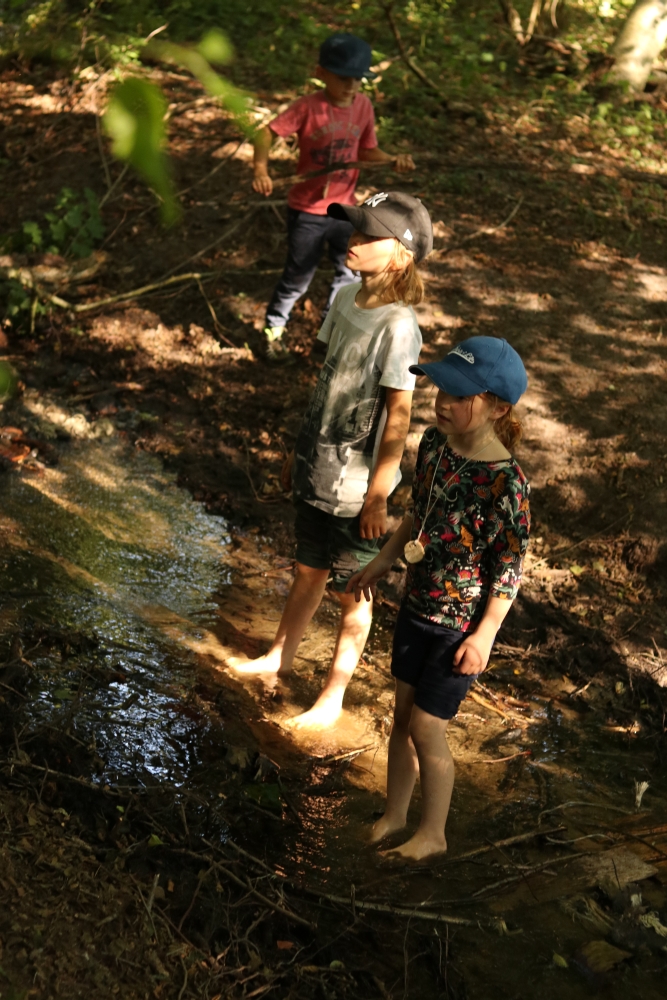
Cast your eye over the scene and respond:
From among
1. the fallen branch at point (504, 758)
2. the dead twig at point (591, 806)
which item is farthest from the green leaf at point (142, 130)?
A: the fallen branch at point (504, 758)

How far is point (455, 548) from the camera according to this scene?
288 centimetres

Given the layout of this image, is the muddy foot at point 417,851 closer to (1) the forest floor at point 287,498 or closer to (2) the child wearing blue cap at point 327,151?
(1) the forest floor at point 287,498

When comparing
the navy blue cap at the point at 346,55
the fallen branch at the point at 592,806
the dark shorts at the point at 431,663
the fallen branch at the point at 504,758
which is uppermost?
the navy blue cap at the point at 346,55

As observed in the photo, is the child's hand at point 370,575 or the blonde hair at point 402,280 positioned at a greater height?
the blonde hair at point 402,280

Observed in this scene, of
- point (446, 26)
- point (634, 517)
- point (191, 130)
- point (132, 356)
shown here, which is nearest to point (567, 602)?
point (634, 517)

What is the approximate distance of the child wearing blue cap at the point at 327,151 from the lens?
5.26 m

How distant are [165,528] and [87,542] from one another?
51 centimetres

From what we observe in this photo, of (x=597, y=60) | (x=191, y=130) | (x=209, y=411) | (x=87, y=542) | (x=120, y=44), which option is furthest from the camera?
(x=597, y=60)

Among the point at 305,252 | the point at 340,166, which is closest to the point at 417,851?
the point at 340,166

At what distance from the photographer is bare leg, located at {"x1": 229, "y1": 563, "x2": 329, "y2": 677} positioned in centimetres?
388

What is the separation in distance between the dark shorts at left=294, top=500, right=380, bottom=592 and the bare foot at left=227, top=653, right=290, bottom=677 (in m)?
0.57

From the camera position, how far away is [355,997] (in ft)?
8.34

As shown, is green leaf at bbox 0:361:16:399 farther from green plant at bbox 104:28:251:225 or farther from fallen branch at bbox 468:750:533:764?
fallen branch at bbox 468:750:533:764

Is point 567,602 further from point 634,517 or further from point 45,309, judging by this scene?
point 45,309
